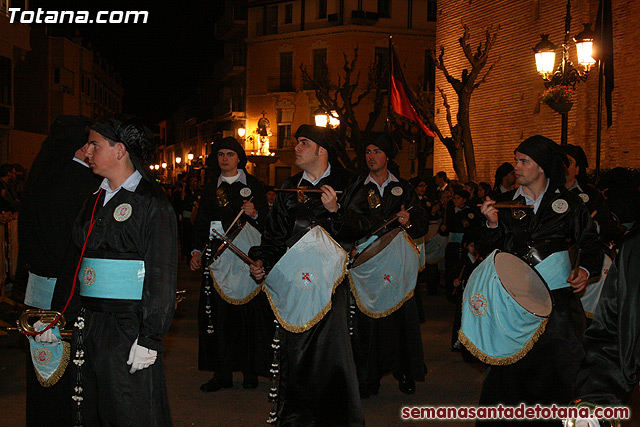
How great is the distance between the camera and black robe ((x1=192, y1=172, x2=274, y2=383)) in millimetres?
7422

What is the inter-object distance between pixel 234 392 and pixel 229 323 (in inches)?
27.5

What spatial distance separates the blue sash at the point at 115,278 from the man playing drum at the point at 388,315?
3.48 m

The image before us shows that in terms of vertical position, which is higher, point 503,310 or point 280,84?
point 280,84

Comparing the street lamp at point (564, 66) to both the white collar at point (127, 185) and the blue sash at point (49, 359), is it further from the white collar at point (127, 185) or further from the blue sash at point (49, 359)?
the blue sash at point (49, 359)

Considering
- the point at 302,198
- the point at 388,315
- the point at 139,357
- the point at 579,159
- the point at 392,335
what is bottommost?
the point at 392,335

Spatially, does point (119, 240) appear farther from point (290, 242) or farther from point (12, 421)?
point (12, 421)

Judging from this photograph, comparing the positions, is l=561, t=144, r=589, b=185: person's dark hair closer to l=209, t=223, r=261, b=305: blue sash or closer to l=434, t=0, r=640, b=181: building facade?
l=209, t=223, r=261, b=305: blue sash

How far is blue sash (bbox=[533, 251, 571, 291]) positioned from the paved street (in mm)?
1686

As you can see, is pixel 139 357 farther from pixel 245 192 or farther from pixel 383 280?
pixel 383 280

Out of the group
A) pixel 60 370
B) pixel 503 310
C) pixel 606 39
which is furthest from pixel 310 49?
pixel 60 370

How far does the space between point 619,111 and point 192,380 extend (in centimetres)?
1635

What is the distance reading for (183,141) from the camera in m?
81.8

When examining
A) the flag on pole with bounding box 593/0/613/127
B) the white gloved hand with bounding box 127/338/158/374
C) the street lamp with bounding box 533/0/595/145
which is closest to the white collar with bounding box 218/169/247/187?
the white gloved hand with bounding box 127/338/158/374

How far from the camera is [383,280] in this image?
290 inches
